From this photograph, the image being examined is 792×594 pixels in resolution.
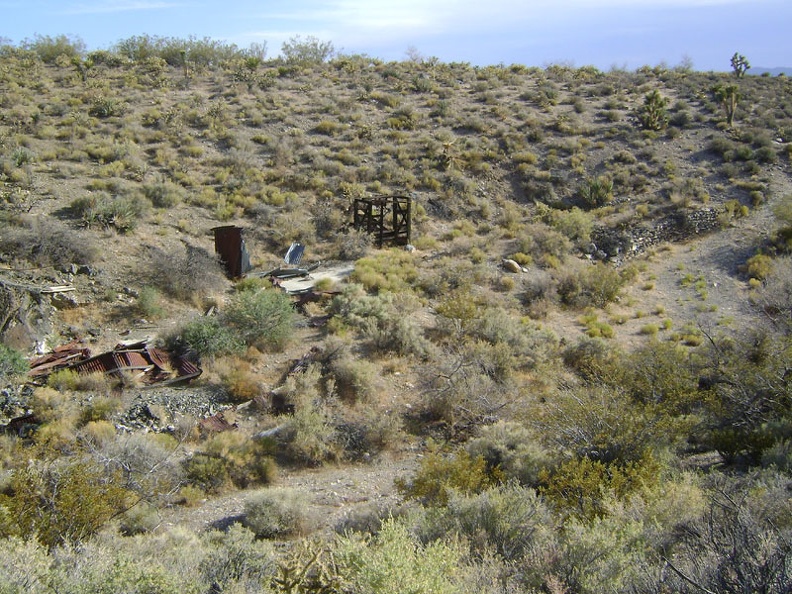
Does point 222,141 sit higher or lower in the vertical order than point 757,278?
higher

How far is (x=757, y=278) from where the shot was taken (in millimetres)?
20969

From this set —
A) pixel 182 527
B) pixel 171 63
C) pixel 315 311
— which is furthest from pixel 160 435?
pixel 171 63

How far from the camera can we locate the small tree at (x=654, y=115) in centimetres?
3268

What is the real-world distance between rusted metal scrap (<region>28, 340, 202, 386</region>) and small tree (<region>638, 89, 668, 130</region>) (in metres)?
28.5

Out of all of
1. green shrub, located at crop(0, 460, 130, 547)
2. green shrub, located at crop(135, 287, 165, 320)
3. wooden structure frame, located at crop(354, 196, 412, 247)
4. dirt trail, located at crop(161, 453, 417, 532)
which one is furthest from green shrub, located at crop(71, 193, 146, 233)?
green shrub, located at crop(0, 460, 130, 547)

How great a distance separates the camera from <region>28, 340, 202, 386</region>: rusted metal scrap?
12602 mm

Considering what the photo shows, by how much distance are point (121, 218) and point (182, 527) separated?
1355 centimetres

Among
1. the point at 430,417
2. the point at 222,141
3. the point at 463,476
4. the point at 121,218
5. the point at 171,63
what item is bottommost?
the point at 430,417

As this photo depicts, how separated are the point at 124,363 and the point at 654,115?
98.4 feet

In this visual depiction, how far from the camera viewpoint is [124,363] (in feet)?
42.0

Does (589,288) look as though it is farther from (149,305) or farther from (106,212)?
(106,212)

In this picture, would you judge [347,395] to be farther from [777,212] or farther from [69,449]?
[777,212]

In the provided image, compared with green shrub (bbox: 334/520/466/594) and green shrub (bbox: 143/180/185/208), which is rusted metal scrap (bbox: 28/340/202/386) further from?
green shrub (bbox: 143/180/185/208)

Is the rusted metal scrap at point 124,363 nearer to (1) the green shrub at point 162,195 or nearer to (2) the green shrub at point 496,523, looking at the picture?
(2) the green shrub at point 496,523
